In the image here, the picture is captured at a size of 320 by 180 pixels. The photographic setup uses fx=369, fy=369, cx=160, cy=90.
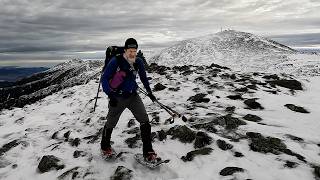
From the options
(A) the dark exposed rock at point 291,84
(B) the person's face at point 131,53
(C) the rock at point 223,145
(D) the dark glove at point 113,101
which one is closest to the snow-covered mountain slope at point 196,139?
(C) the rock at point 223,145

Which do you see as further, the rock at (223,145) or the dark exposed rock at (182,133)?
the dark exposed rock at (182,133)

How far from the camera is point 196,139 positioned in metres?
10.9

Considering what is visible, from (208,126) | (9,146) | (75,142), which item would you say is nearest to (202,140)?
(208,126)

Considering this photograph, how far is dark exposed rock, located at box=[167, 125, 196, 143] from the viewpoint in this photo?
11117mm

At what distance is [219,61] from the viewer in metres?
65.4

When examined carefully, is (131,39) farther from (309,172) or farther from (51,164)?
(309,172)

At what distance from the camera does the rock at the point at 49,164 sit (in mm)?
10227

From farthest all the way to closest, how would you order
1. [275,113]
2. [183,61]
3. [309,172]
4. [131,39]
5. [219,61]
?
[183,61] → [219,61] → [275,113] → [131,39] → [309,172]

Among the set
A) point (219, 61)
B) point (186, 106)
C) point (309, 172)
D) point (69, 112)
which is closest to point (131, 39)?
point (309, 172)

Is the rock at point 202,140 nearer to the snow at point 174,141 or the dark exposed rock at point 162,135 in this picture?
the snow at point 174,141

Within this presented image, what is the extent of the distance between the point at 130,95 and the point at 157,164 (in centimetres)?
191

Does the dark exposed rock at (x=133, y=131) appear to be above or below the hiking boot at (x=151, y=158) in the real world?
below

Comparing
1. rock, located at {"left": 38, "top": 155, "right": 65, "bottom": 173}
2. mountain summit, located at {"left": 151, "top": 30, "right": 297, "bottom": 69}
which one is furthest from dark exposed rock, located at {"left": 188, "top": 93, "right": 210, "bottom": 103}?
mountain summit, located at {"left": 151, "top": 30, "right": 297, "bottom": 69}

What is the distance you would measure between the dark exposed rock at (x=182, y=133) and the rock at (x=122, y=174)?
2.45 meters
